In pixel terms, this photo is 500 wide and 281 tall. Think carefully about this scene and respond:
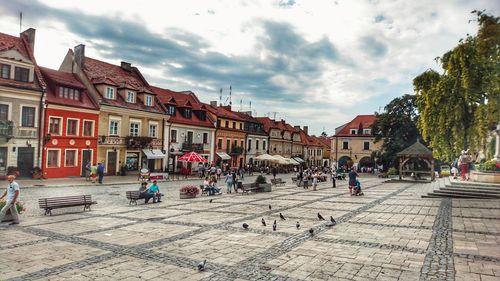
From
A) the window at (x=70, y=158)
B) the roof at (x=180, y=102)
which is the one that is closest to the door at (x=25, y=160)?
the window at (x=70, y=158)

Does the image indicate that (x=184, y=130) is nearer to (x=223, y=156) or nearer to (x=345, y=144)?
(x=223, y=156)

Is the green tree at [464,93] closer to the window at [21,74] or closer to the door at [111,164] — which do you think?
the door at [111,164]

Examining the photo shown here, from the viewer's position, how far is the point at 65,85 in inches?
Result: 1214

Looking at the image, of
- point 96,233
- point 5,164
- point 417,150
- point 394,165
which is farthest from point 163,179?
point 394,165

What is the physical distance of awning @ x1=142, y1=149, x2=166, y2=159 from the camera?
3672 cm

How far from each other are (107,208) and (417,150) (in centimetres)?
2963

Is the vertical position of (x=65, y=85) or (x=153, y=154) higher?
(x=65, y=85)

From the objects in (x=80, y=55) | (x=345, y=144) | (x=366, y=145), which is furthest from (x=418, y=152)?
(x=345, y=144)

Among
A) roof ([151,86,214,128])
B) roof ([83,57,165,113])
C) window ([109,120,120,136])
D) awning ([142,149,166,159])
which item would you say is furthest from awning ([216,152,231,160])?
A: window ([109,120,120,136])

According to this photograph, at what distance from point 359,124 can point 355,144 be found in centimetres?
429

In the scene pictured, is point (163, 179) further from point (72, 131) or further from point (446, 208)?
point (446, 208)

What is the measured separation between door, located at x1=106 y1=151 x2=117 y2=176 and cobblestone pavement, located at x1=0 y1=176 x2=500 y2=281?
64.6 feet

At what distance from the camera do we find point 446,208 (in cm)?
1609

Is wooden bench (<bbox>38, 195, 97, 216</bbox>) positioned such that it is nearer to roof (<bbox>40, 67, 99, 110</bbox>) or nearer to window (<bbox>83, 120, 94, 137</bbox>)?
roof (<bbox>40, 67, 99, 110</bbox>)
